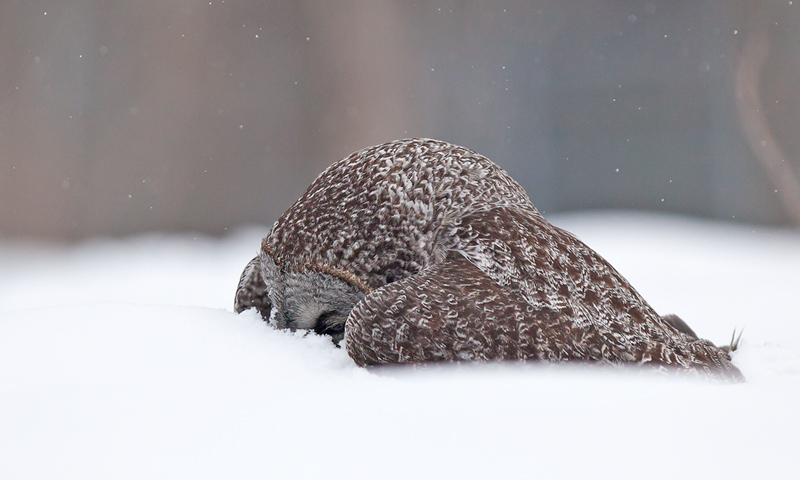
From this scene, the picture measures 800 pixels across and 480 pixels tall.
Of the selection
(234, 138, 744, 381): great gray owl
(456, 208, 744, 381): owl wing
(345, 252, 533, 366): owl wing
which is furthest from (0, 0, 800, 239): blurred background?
(345, 252, 533, 366): owl wing

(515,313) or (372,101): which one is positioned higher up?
(372,101)

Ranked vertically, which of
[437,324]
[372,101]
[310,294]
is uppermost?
[372,101]

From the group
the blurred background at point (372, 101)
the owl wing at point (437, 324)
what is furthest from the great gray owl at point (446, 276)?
the blurred background at point (372, 101)

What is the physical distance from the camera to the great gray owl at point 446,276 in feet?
6.16

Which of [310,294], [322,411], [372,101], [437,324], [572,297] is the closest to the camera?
[322,411]

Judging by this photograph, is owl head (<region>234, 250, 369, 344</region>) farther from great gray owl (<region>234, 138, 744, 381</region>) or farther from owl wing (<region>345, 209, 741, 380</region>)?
owl wing (<region>345, 209, 741, 380</region>)

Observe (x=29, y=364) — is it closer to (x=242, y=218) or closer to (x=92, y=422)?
(x=92, y=422)

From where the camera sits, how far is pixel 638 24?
710 cm

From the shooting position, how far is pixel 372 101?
6.83 metres

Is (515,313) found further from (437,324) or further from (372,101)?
(372,101)

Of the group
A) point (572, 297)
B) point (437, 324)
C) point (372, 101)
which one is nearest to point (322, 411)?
point (437, 324)

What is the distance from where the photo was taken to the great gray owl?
188 centimetres

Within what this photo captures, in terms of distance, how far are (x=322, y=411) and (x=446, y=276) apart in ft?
2.31

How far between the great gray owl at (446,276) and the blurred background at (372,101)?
4256 millimetres
